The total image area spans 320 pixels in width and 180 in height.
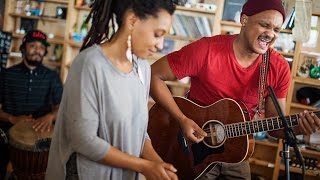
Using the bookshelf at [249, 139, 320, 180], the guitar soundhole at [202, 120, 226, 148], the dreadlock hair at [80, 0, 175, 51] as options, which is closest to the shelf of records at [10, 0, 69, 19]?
the bookshelf at [249, 139, 320, 180]

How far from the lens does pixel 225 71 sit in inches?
76.0

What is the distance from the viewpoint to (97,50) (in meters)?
1.14

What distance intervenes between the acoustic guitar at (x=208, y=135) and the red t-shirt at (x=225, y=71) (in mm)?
71

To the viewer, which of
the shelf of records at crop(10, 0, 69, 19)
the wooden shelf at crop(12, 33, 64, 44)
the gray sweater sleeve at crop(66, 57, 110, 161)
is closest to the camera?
the gray sweater sleeve at crop(66, 57, 110, 161)

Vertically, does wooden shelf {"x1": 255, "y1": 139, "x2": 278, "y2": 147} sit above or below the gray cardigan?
below

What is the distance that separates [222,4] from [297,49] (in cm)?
89

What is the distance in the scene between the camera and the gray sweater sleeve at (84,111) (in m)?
1.08

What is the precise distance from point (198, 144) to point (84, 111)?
41.4 inches

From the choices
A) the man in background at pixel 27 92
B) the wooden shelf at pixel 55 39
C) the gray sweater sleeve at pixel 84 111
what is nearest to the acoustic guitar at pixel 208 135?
the gray sweater sleeve at pixel 84 111

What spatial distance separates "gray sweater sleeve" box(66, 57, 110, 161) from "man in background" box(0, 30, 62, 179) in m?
1.86

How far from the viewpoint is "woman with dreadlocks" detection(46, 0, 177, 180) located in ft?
3.59

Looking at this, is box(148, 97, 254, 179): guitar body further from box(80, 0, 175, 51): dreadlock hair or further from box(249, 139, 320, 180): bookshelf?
box(249, 139, 320, 180): bookshelf

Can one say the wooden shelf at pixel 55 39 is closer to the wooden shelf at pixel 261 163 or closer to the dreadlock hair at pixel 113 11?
the wooden shelf at pixel 261 163

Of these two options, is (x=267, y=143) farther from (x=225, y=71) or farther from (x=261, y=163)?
(x=225, y=71)
